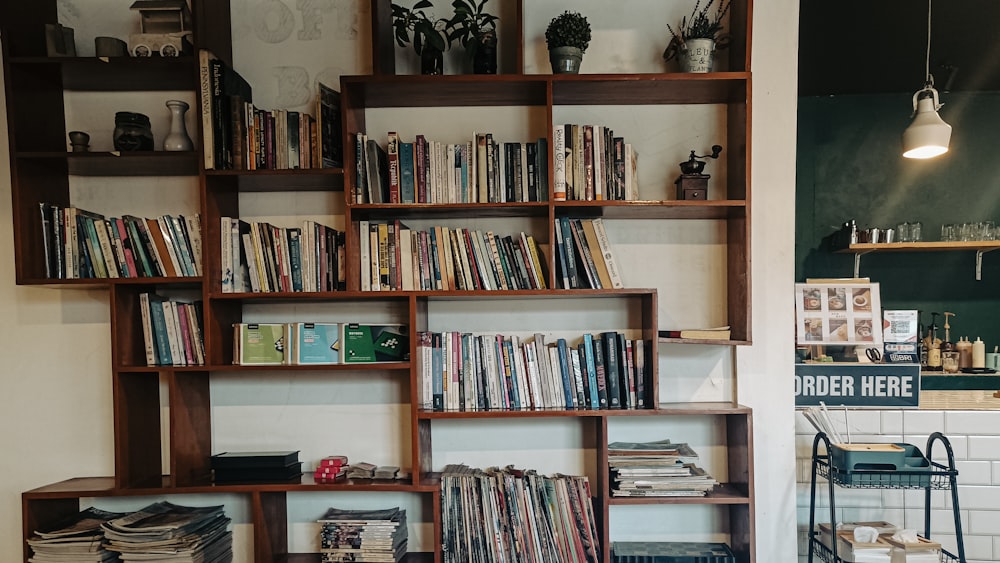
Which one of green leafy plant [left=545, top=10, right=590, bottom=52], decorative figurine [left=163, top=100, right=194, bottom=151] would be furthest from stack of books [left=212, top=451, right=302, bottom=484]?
green leafy plant [left=545, top=10, right=590, bottom=52]

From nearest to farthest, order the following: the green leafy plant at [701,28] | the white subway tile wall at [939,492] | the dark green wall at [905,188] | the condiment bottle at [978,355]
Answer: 1. the green leafy plant at [701,28]
2. the white subway tile wall at [939,492]
3. the condiment bottle at [978,355]
4. the dark green wall at [905,188]

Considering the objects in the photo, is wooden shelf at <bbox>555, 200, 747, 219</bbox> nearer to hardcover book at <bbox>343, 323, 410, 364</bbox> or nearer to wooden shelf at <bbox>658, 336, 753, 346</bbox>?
wooden shelf at <bbox>658, 336, 753, 346</bbox>

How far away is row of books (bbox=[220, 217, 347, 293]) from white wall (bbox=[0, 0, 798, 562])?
53 centimetres

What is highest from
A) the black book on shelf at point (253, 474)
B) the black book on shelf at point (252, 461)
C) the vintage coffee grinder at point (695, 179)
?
the vintage coffee grinder at point (695, 179)

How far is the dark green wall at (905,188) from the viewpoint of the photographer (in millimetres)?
4613

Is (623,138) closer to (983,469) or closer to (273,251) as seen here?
(273,251)

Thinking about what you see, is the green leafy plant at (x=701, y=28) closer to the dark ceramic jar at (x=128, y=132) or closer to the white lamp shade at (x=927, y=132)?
the white lamp shade at (x=927, y=132)

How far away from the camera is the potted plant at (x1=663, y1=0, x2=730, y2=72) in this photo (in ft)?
6.74

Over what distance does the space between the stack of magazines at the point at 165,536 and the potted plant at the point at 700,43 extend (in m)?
2.31

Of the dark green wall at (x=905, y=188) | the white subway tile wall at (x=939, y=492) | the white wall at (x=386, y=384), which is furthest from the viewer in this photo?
the dark green wall at (x=905, y=188)

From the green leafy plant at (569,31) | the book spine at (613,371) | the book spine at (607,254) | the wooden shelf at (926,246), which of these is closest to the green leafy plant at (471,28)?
the green leafy plant at (569,31)

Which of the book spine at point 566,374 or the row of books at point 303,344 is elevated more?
the row of books at point 303,344

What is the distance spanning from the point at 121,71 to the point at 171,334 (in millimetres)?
917

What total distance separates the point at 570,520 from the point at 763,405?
0.85m
